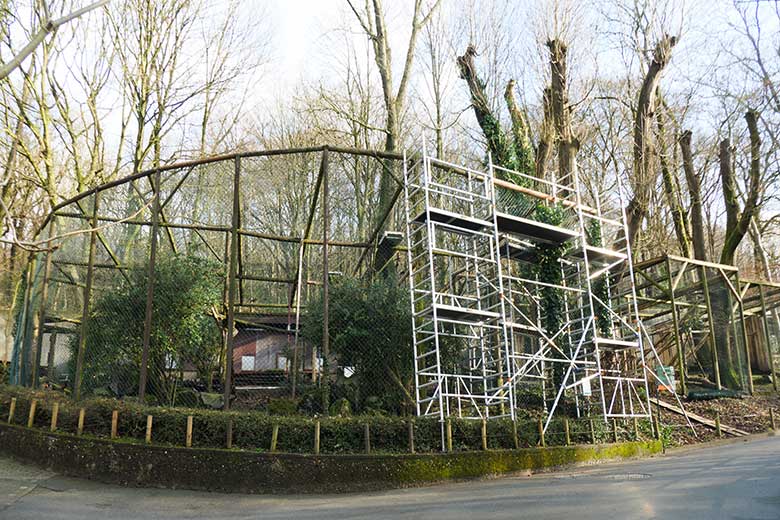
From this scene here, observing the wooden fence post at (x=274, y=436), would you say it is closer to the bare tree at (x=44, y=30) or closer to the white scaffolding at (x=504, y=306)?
the white scaffolding at (x=504, y=306)

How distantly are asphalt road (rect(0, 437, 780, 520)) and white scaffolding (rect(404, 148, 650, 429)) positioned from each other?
6.86 ft

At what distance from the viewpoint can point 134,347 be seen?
40.3 feet

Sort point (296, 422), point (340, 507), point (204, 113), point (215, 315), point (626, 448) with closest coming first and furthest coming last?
point (340, 507)
point (296, 422)
point (626, 448)
point (215, 315)
point (204, 113)

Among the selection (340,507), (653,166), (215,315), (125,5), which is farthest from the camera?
(125,5)

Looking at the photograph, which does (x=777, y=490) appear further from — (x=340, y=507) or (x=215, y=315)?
(x=215, y=315)

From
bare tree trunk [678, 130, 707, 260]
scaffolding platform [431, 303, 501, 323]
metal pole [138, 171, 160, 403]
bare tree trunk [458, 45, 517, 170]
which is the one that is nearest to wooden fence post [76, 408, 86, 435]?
metal pole [138, 171, 160, 403]

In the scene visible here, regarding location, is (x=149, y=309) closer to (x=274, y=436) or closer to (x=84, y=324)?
(x=84, y=324)

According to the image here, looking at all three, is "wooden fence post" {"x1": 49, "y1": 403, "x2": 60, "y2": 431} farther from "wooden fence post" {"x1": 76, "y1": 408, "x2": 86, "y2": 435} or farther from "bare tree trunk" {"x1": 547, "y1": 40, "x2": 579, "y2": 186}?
"bare tree trunk" {"x1": 547, "y1": 40, "x2": 579, "y2": 186}

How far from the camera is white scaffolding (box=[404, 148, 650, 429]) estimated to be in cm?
1144

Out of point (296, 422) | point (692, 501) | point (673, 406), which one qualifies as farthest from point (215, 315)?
point (673, 406)

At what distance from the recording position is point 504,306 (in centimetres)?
1167

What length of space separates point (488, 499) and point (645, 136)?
1189 centimetres

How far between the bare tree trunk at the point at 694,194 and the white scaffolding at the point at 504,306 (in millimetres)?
7965

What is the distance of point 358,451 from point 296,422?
1.07 meters
